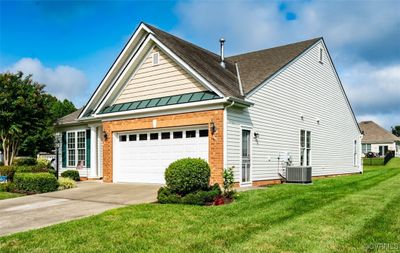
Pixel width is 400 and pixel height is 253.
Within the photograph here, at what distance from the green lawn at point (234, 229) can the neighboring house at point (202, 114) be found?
4536mm

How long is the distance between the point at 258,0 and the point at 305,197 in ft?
25.2

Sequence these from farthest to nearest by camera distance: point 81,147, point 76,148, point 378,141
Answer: point 378,141 < point 76,148 < point 81,147

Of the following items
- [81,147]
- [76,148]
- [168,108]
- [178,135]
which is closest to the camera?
[168,108]

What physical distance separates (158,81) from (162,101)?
1003 mm

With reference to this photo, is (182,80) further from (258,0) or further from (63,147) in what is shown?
(63,147)

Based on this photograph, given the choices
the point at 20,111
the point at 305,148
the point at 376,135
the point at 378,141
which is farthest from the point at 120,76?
the point at 376,135

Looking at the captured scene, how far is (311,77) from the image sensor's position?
Result: 65.3 ft

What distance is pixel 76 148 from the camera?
2077 centimetres

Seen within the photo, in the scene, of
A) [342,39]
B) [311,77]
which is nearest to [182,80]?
[311,77]

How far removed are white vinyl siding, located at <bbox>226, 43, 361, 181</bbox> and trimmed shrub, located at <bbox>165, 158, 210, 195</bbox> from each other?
300 cm

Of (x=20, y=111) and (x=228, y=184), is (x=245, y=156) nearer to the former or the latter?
(x=228, y=184)

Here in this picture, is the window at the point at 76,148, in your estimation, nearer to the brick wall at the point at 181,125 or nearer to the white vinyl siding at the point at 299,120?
the brick wall at the point at 181,125

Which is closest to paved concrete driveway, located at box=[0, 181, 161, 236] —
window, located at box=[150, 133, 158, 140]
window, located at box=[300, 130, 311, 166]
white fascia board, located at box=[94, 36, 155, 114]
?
window, located at box=[150, 133, 158, 140]

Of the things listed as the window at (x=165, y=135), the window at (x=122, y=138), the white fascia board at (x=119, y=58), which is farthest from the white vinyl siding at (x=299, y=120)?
the window at (x=122, y=138)
